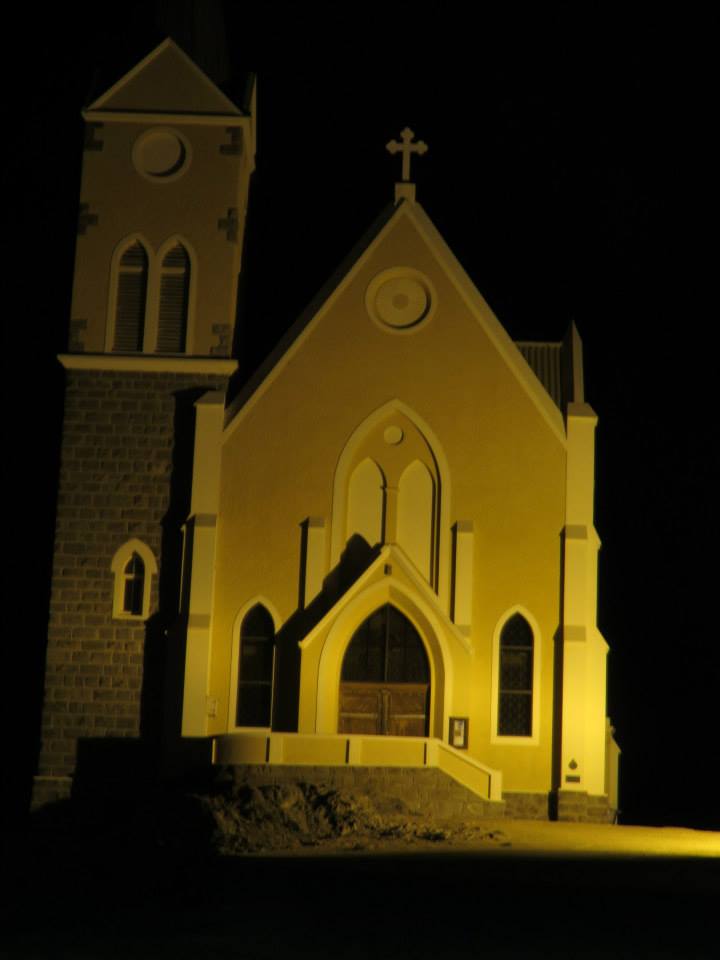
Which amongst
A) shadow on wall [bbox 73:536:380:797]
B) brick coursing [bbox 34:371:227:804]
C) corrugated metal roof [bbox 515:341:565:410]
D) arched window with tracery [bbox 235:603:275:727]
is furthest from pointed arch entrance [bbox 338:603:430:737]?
corrugated metal roof [bbox 515:341:565:410]

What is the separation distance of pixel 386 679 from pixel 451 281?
8.04m

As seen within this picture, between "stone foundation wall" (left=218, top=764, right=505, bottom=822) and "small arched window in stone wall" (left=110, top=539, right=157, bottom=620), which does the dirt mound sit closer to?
"stone foundation wall" (left=218, top=764, right=505, bottom=822)

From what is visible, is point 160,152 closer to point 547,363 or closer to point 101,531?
point 101,531

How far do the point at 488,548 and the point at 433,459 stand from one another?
2.08 metres

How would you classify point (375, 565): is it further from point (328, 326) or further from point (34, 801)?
point (34, 801)

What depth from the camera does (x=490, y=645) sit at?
103 ft

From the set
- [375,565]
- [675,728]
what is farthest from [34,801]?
[675,728]

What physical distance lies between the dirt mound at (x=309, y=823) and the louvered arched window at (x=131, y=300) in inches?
423

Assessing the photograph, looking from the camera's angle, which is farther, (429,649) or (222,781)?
(429,649)

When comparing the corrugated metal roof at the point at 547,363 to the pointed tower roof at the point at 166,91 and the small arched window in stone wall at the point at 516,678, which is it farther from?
the pointed tower roof at the point at 166,91

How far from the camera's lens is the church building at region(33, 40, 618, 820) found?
102 feet

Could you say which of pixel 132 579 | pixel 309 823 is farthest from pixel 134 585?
pixel 309 823

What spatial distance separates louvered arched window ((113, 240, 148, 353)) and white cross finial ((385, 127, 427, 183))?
557 cm

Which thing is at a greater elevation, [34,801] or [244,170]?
[244,170]
